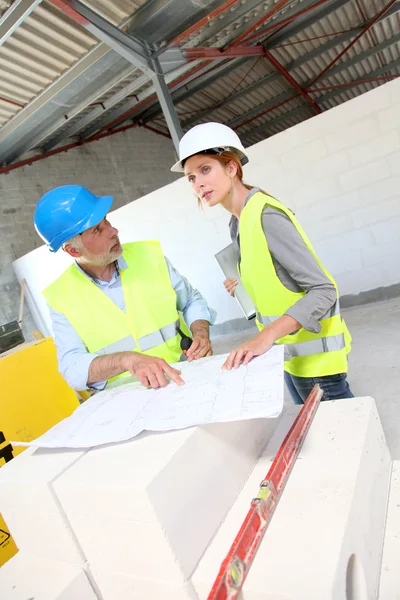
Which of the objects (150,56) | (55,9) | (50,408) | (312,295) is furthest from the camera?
(150,56)

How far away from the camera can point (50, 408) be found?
252 centimetres

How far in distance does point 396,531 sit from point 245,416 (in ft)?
1.08

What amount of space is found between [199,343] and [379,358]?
6.21 ft

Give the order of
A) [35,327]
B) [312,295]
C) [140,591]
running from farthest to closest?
1. [35,327]
2. [312,295]
3. [140,591]

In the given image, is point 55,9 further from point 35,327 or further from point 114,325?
point 35,327

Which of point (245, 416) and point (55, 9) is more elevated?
point (55, 9)

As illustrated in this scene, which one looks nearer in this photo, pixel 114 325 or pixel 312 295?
pixel 312 295

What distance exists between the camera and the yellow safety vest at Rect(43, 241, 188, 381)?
1.44 metres

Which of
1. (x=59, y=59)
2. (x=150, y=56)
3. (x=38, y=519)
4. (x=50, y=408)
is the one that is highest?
(x=59, y=59)

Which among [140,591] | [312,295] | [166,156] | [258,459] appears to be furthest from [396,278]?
[166,156]

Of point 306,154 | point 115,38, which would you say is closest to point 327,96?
point 306,154

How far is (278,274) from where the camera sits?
1274mm

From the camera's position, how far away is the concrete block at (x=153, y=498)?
24.8 inches

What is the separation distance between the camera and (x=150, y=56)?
14.4ft
